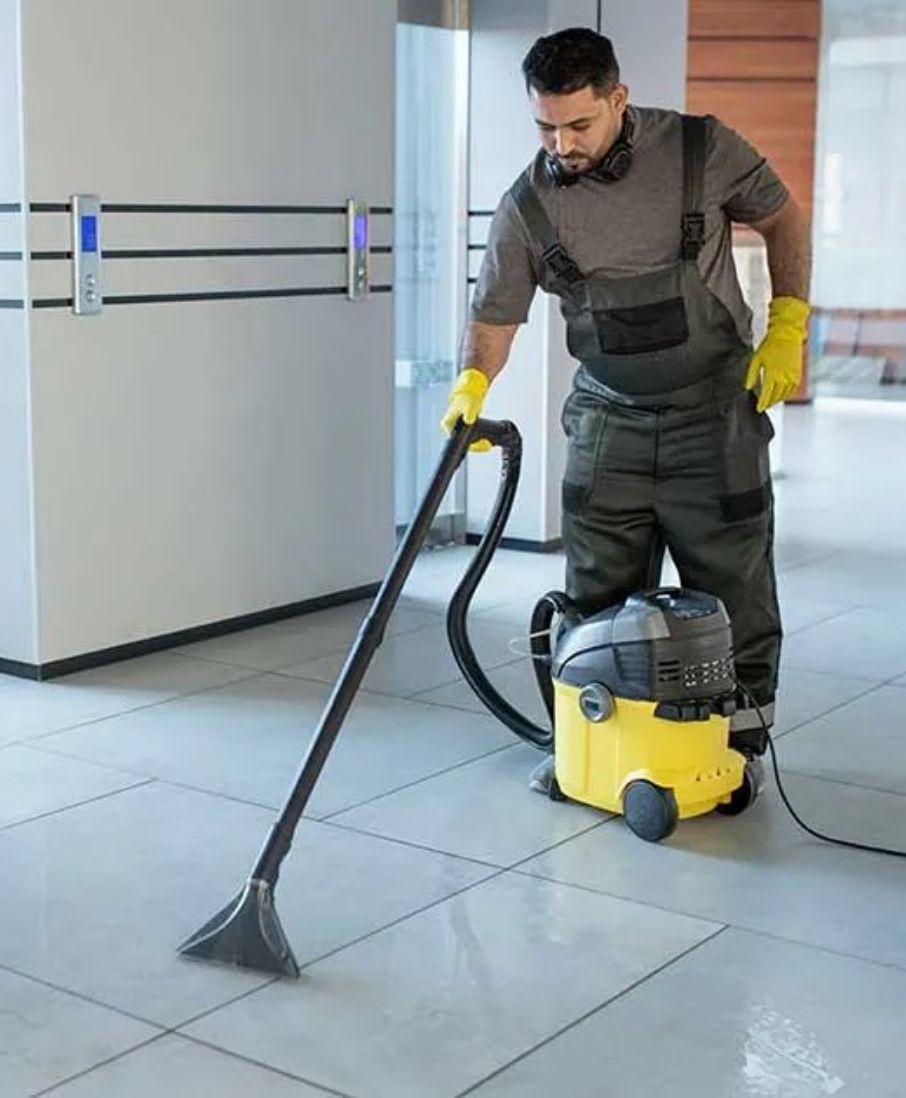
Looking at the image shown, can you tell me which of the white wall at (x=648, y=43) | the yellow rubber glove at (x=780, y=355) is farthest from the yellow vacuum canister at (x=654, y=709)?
the white wall at (x=648, y=43)

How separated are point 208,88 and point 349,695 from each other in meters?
2.46

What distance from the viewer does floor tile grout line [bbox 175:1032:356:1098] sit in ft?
8.20

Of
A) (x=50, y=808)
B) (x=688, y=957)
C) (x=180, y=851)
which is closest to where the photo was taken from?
(x=688, y=957)

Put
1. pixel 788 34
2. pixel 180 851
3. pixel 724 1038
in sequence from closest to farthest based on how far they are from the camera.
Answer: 1. pixel 724 1038
2. pixel 180 851
3. pixel 788 34

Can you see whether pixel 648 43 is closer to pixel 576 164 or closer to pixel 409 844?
pixel 576 164

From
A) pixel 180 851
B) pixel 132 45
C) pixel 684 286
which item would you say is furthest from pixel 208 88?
pixel 180 851

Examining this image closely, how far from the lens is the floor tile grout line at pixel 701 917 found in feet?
9.71

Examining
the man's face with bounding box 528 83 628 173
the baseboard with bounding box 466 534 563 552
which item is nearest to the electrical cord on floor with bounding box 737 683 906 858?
the man's face with bounding box 528 83 628 173

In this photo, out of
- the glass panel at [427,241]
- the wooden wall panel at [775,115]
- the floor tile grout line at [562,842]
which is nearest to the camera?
the floor tile grout line at [562,842]

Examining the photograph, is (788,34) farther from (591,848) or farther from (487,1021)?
(487,1021)

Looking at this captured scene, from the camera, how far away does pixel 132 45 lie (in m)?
4.73

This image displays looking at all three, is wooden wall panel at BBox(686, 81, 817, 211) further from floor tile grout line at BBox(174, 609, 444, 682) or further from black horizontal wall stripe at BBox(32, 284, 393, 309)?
floor tile grout line at BBox(174, 609, 444, 682)

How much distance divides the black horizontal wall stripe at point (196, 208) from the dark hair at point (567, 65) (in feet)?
5.24

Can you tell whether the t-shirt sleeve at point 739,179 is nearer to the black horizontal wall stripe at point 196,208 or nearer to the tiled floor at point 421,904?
the tiled floor at point 421,904
